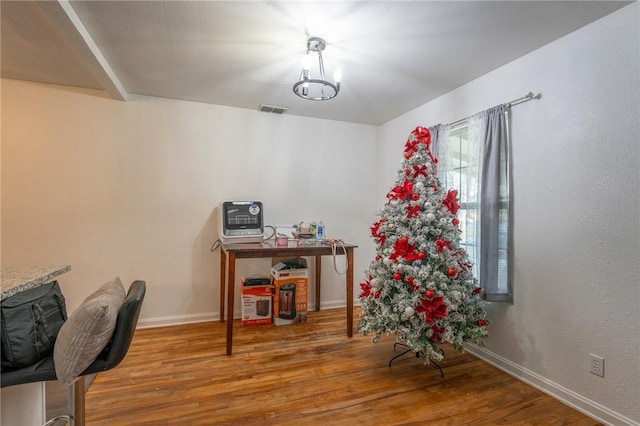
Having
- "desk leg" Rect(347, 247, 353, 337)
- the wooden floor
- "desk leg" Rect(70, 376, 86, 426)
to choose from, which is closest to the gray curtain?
the wooden floor

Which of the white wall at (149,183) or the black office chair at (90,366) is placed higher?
the white wall at (149,183)

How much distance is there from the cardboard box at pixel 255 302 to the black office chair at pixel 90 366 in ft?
5.76

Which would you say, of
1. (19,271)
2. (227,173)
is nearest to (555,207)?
(227,173)

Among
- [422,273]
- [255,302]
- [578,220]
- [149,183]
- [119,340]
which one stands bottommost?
[255,302]

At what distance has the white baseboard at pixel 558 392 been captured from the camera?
1.71 m

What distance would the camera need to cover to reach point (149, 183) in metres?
3.05

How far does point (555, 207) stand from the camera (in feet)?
6.53

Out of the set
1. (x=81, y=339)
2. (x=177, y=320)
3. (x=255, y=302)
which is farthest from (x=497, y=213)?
(x=177, y=320)

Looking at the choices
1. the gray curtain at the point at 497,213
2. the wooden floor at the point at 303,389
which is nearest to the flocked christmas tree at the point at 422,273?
the gray curtain at the point at 497,213

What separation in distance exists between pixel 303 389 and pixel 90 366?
1.25m

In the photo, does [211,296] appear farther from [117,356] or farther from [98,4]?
[98,4]

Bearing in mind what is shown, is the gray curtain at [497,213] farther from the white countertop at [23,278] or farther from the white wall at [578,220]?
the white countertop at [23,278]

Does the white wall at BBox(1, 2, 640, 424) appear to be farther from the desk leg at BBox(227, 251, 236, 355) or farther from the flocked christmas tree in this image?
the desk leg at BBox(227, 251, 236, 355)

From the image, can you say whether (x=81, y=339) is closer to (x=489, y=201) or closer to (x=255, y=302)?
(x=255, y=302)
